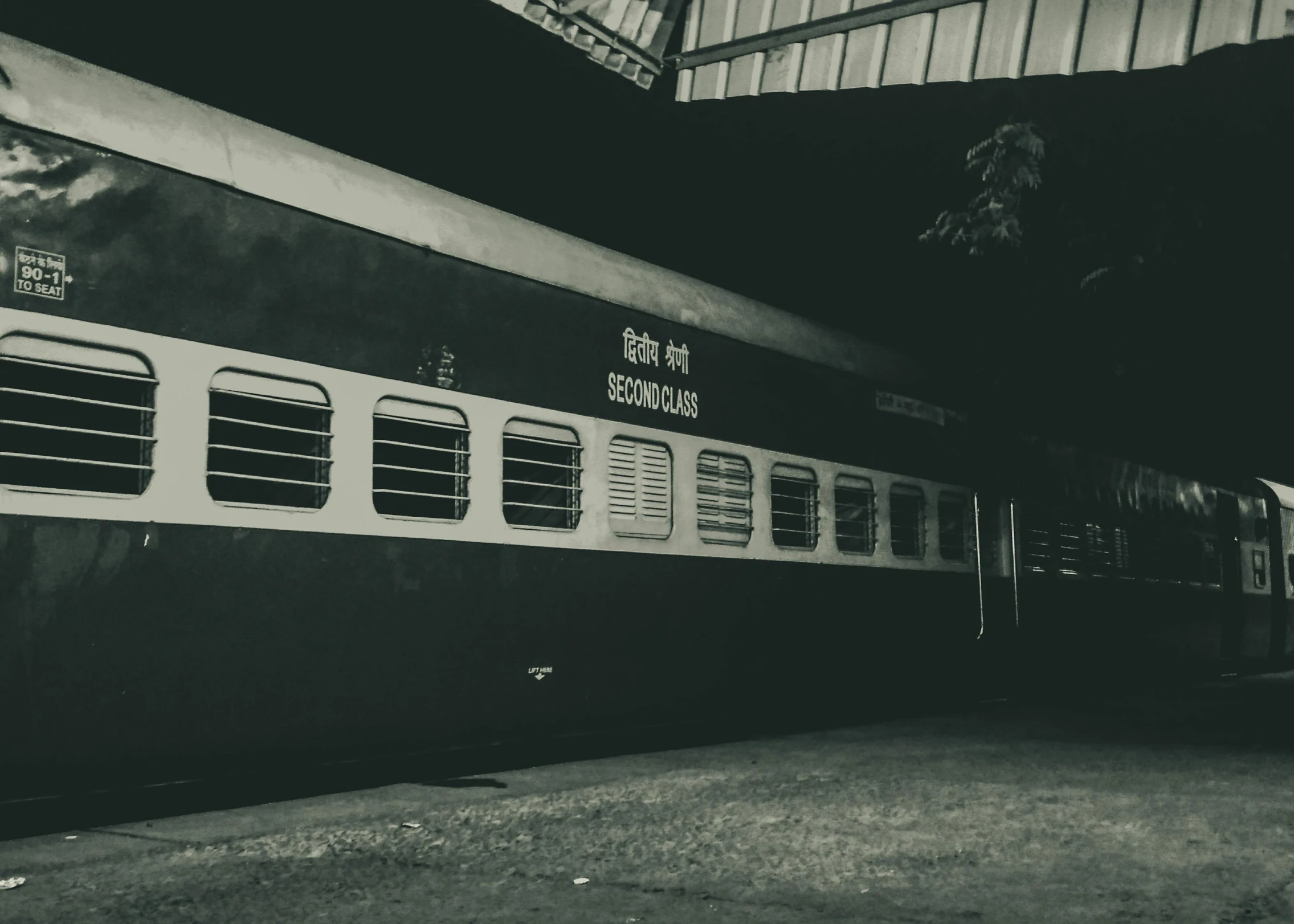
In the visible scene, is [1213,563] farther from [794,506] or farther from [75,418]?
[75,418]

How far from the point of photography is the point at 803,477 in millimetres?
9891

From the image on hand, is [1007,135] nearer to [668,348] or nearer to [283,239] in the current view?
[668,348]

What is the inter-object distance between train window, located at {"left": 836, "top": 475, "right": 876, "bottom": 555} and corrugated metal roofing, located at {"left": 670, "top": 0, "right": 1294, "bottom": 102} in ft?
10.1

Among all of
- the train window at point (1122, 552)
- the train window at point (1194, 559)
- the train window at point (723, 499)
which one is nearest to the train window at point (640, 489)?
the train window at point (723, 499)

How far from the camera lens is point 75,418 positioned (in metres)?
5.36

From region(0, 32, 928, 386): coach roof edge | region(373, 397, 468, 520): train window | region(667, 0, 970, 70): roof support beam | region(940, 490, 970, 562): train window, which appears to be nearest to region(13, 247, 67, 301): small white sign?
region(0, 32, 928, 386): coach roof edge

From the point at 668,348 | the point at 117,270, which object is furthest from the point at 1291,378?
the point at 117,270

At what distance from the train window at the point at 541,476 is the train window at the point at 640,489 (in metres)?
0.35

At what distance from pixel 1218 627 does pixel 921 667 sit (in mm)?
8641

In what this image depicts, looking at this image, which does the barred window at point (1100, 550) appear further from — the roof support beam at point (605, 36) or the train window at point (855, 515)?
the roof support beam at point (605, 36)

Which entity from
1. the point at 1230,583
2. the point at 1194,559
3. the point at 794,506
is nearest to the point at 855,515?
the point at 794,506

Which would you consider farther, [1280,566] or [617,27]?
[1280,566]

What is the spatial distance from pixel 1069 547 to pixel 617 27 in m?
7.53

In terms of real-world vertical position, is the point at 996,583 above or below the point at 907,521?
below
